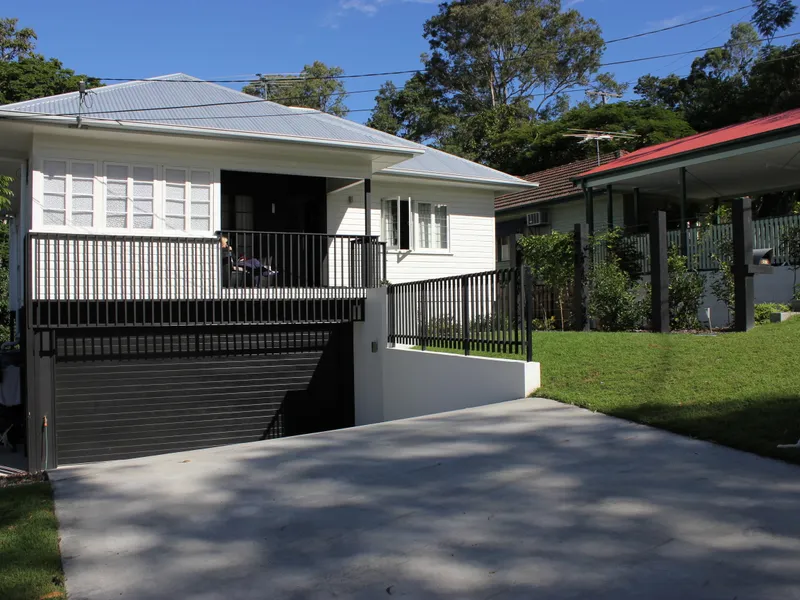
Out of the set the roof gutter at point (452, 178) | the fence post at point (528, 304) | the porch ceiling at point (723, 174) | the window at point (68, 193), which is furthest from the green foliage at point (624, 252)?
the window at point (68, 193)

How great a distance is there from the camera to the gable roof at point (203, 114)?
12648 millimetres

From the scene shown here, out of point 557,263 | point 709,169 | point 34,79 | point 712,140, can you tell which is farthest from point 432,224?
point 34,79

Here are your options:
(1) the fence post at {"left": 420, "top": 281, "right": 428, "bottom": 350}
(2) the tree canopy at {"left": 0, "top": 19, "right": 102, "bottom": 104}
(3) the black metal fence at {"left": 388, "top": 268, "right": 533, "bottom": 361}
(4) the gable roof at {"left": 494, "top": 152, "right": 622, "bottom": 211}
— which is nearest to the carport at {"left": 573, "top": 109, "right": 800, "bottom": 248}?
(4) the gable roof at {"left": 494, "top": 152, "right": 622, "bottom": 211}

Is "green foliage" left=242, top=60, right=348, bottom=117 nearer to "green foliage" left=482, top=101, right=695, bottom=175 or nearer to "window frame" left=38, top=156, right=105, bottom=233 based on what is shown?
"green foliage" left=482, top=101, right=695, bottom=175

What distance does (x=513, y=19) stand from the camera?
45.1 meters

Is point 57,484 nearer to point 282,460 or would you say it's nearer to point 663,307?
point 282,460

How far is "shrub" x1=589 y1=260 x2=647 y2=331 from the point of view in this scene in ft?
48.2

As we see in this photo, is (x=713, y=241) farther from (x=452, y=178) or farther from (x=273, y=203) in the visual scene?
(x=273, y=203)

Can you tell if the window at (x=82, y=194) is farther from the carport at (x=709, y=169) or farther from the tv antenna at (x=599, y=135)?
the tv antenna at (x=599, y=135)

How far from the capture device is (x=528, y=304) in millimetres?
9516

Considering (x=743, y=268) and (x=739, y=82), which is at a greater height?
(x=739, y=82)

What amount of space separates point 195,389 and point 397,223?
6480 millimetres

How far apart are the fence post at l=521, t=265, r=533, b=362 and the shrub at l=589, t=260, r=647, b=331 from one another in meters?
5.74

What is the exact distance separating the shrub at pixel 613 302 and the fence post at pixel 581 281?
0.56ft
